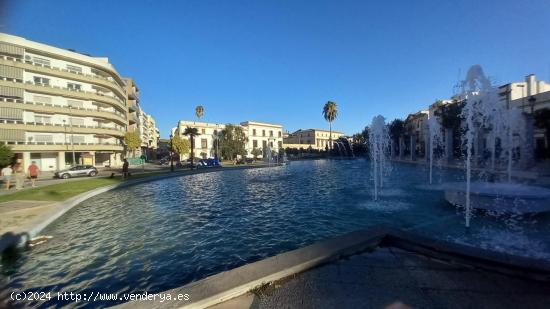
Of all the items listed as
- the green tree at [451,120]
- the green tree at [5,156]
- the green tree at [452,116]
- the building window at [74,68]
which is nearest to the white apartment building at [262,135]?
the building window at [74,68]

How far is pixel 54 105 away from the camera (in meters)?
42.2

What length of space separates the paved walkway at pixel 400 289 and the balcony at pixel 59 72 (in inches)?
2059

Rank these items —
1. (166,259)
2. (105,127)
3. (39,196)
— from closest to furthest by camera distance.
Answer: (166,259), (39,196), (105,127)

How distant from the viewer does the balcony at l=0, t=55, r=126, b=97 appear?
124 feet

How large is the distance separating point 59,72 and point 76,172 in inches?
883

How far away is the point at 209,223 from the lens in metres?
9.63

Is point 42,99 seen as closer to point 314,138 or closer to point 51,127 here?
point 51,127

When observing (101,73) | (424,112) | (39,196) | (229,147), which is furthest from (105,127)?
(424,112)

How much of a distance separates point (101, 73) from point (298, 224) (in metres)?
57.4

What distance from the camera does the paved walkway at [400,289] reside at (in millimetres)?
3385

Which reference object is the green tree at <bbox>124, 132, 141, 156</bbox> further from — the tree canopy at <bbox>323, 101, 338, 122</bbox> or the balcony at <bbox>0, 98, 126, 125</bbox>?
the tree canopy at <bbox>323, 101, 338, 122</bbox>

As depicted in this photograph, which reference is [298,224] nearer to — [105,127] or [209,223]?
[209,223]

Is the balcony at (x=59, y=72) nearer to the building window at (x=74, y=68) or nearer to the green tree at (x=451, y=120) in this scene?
the building window at (x=74, y=68)

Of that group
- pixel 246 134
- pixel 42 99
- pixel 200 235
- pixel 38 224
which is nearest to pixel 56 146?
pixel 42 99
